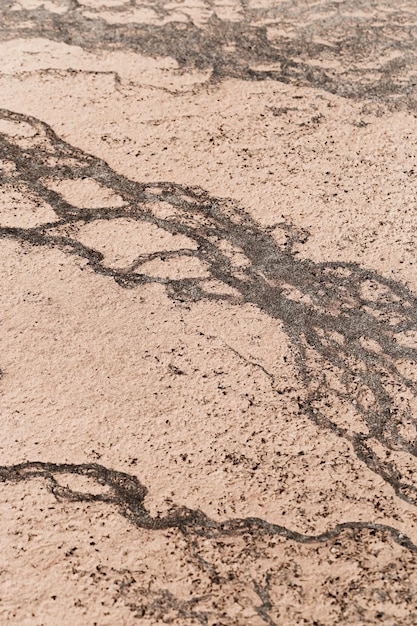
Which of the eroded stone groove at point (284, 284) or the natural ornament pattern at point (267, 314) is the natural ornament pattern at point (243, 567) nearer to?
the natural ornament pattern at point (267, 314)

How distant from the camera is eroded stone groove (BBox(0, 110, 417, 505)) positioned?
72.9 inches

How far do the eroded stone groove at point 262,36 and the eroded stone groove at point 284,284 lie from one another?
705 millimetres

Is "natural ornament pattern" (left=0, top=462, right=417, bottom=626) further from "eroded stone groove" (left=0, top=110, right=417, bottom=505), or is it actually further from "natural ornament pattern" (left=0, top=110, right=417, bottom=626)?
"eroded stone groove" (left=0, top=110, right=417, bottom=505)

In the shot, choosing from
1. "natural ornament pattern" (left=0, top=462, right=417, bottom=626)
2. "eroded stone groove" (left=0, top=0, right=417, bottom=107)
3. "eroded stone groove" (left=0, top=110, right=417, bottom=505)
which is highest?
"eroded stone groove" (left=0, top=0, right=417, bottom=107)

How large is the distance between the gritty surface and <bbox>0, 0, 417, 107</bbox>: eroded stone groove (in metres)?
0.01

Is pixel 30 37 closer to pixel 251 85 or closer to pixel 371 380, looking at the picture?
pixel 251 85

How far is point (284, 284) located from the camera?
2.18m

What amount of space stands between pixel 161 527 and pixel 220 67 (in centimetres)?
192

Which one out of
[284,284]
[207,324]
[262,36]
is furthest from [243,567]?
[262,36]

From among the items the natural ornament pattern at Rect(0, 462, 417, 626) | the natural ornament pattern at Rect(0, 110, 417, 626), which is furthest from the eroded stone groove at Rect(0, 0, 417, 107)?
Answer: the natural ornament pattern at Rect(0, 462, 417, 626)

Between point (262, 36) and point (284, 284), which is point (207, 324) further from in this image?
point (262, 36)

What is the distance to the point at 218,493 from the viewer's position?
1692 mm

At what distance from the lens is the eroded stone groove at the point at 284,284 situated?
1853mm

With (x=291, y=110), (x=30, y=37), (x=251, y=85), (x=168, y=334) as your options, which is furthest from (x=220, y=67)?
(x=168, y=334)
